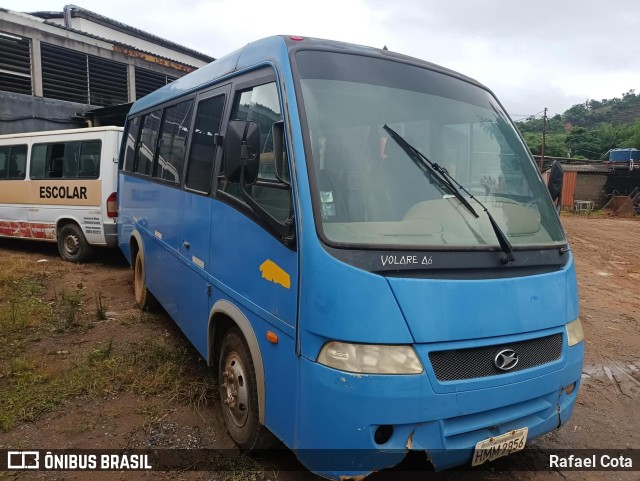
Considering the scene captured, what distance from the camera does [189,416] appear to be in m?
3.62

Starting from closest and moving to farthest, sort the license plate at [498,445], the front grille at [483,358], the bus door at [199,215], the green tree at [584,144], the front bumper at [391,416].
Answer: the front bumper at [391,416], the front grille at [483,358], the license plate at [498,445], the bus door at [199,215], the green tree at [584,144]

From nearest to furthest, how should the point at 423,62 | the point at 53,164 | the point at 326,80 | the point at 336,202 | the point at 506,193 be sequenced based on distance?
the point at 336,202
the point at 326,80
the point at 506,193
the point at 423,62
the point at 53,164

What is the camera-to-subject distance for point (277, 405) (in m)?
2.59

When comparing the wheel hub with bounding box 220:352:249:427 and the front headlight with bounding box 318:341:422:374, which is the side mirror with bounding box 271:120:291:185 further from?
the wheel hub with bounding box 220:352:249:427

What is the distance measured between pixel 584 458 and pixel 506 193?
6.34 ft

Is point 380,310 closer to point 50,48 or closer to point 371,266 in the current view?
point 371,266

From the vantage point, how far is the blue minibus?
2252 millimetres

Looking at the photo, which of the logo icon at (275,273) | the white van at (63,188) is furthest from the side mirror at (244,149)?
the white van at (63,188)

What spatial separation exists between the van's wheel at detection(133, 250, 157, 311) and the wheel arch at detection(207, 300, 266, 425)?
2.67 metres

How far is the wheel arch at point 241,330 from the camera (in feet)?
9.05

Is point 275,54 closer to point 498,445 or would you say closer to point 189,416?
point 498,445

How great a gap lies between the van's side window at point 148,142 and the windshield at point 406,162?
321 centimetres

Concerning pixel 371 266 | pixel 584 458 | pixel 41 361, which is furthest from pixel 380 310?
pixel 41 361

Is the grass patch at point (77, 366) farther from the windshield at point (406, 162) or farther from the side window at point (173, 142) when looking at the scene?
the windshield at point (406, 162)
